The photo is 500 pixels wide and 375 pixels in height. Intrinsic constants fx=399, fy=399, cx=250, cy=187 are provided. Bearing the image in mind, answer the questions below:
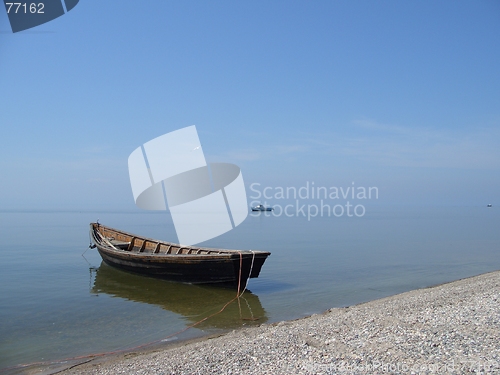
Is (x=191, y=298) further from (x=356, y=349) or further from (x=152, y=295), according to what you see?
(x=356, y=349)

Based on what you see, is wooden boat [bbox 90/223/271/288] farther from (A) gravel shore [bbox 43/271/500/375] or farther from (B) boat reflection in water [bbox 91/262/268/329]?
(A) gravel shore [bbox 43/271/500/375]

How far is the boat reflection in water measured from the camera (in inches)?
508

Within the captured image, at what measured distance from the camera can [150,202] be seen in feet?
82.4

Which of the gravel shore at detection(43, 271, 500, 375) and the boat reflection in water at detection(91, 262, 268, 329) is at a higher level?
the gravel shore at detection(43, 271, 500, 375)

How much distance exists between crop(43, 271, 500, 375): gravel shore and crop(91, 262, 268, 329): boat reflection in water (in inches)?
98.1

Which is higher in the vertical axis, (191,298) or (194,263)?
(194,263)

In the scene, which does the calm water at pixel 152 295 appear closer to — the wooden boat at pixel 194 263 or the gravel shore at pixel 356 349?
the wooden boat at pixel 194 263

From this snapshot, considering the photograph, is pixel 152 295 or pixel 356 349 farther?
pixel 152 295

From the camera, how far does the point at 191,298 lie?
1595 cm

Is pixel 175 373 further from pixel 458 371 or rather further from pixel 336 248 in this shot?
pixel 336 248

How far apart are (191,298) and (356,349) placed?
979cm

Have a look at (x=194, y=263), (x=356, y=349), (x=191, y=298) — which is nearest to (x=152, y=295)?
(x=191, y=298)

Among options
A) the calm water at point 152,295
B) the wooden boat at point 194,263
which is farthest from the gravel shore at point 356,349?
the wooden boat at point 194,263

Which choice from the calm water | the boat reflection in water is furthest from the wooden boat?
the calm water
